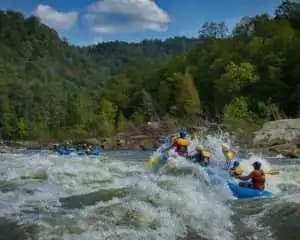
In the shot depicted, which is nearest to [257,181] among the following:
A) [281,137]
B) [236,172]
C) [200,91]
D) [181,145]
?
[236,172]

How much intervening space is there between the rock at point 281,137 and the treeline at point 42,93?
3864cm

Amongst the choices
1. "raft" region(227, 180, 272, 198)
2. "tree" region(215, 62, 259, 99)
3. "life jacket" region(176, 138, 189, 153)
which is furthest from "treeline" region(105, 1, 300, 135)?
"raft" region(227, 180, 272, 198)

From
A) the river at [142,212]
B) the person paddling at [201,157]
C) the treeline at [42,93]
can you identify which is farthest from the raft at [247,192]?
the treeline at [42,93]

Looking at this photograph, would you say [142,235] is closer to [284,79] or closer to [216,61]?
[284,79]

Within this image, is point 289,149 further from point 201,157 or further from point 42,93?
point 42,93

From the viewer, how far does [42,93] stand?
128m

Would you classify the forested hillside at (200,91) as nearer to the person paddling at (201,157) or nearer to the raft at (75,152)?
the raft at (75,152)

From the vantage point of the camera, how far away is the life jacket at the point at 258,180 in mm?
15812

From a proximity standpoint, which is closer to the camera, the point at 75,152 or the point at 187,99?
the point at 75,152

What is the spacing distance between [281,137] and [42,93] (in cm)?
9455

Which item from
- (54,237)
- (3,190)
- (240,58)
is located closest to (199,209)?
(54,237)

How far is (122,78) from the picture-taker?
109062 mm

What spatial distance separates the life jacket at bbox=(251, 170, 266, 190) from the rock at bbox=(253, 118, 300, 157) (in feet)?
64.6

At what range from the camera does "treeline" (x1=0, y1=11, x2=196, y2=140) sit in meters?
88.8
